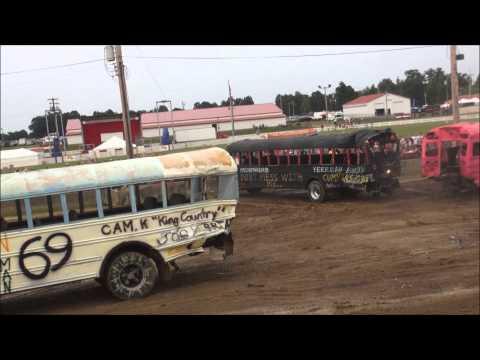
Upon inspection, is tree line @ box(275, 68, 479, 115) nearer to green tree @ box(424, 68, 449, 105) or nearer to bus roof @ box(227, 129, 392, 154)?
green tree @ box(424, 68, 449, 105)

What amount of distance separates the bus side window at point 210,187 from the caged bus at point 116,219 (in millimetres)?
17

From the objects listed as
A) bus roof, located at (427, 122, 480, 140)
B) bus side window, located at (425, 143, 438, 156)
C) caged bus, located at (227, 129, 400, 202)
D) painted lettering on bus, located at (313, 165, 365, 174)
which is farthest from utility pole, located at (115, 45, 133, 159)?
bus side window, located at (425, 143, 438, 156)

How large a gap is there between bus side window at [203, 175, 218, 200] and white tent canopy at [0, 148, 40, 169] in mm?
2719

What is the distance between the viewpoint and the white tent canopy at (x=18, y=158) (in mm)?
8203

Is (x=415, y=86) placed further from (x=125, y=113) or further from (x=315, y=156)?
(x=125, y=113)

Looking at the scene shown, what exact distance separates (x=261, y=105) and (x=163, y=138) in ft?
6.90

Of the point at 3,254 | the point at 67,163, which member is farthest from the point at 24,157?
the point at 3,254

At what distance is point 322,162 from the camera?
18.3 m

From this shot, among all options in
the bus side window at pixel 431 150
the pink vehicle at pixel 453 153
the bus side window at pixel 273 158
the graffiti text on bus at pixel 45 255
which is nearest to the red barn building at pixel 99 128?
the graffiti text on bus at pixel 45 255

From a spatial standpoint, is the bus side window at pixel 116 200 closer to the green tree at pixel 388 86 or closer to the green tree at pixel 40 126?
the green tree at pixel 40 126

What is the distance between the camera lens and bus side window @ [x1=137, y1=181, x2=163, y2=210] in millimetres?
8086

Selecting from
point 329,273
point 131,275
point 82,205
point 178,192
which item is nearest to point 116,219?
point 82,205

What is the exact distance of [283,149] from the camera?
61.7ft
